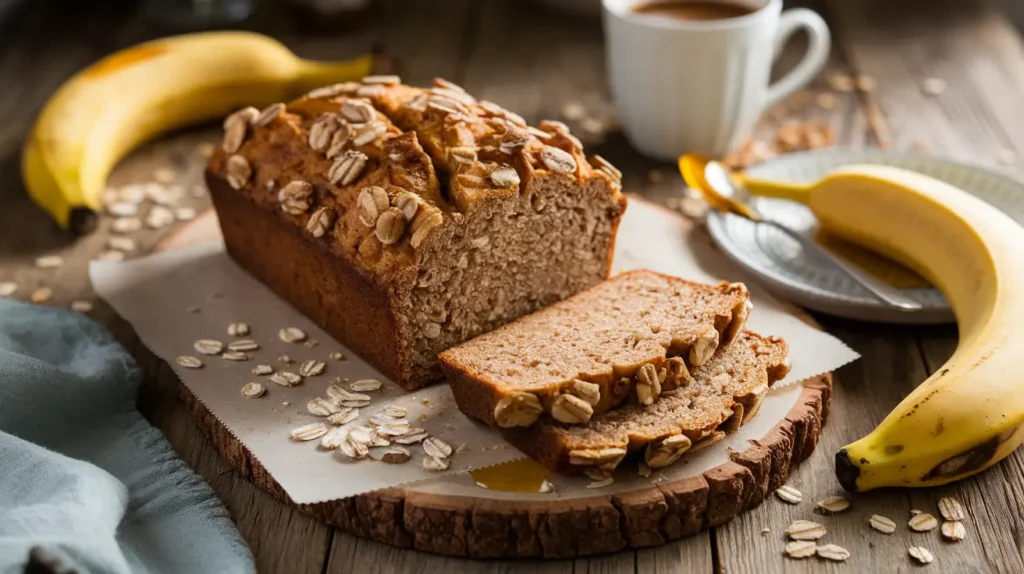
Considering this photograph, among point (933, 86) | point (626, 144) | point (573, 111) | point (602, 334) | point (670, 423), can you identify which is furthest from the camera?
point (933, 86)

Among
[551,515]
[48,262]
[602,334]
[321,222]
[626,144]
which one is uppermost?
[321,222]

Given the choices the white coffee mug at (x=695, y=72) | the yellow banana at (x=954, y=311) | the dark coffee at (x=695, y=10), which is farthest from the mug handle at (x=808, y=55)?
the yellow banana at (x=954, y=311)

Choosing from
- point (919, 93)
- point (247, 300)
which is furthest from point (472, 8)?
point (247, 300)

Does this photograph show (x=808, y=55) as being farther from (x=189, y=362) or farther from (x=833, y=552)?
(x=189, y=362)

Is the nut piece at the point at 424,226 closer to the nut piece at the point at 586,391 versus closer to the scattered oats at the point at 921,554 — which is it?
the nut piece at the point at 586,391

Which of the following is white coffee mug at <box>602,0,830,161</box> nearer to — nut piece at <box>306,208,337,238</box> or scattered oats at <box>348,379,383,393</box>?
nut piece at <box>306,208,337,238</box>

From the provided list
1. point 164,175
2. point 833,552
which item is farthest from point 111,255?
point 833,552

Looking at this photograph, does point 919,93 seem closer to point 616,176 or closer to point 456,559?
point 616,176
